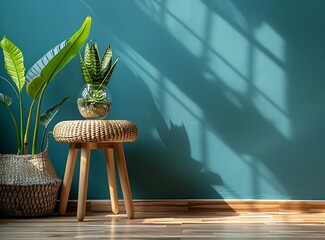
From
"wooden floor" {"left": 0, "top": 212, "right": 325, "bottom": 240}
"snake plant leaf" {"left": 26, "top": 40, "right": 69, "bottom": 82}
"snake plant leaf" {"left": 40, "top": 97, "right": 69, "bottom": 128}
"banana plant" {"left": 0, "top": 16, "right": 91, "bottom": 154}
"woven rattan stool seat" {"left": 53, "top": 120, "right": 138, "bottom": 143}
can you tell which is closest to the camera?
"wooden floor" {"left": 0, "top": 212, "right": 325, "bottom": 240}

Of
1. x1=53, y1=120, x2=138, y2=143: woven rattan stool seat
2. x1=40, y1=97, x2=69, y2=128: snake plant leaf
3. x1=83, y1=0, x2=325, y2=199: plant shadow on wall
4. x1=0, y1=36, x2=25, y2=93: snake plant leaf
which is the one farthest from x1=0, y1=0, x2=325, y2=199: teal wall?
x1=53, y1=120, x2=138, y2=143: woven rattan stool seat

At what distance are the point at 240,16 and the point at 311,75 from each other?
0.46 metres

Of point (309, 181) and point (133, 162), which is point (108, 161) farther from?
point (309, 181)

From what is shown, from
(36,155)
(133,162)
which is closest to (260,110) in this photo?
(133,162)

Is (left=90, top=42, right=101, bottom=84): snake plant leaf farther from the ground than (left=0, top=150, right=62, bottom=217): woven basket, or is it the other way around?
(left=90, top=42, right=101, bottom=84): snake plant leaf

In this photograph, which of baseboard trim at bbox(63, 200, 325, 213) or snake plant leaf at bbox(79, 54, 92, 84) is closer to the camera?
snake plant leaf at bbox(79, 54, 92, 84)

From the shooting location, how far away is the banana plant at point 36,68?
8.51 ft

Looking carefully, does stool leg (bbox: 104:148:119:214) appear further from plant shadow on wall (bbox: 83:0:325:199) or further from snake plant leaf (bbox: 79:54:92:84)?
snake plant leaf (bbox: 79:54:92:84)

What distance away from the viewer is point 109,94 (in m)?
2.69

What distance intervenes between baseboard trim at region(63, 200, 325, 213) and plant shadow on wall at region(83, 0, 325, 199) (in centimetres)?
4

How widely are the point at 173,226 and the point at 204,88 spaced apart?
802 mm

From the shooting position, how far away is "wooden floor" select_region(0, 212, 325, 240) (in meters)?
2.19

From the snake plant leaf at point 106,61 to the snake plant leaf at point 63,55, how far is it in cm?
18

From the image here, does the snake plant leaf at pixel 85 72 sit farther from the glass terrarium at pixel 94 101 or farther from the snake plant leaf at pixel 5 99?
the snake plant leaf at pixel 5 99
